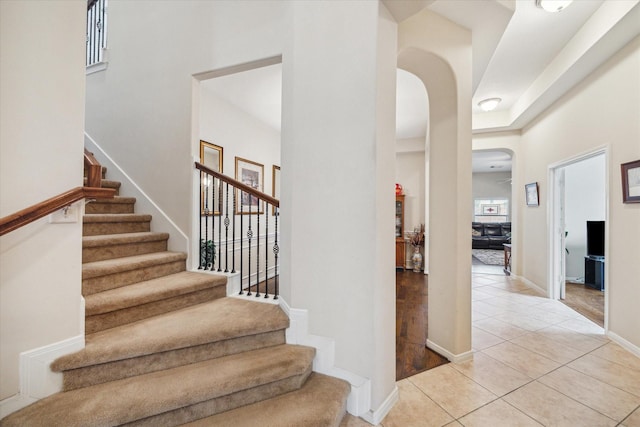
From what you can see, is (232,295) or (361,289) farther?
(232,295)

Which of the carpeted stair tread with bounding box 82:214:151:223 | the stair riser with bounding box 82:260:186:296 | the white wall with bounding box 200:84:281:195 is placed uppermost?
the white wall with bounding box 200:84:281:195

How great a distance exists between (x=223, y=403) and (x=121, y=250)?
1.68 metres

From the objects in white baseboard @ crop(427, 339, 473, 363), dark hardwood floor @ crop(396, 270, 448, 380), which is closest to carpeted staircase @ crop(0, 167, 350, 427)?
dark hardwood floor @ crop(396, 270, 448, 380)

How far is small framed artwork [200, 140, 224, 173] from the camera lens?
380 centimetres

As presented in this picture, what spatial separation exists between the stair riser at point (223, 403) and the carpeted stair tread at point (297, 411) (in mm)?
24

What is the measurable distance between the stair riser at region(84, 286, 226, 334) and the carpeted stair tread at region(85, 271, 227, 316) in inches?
1.4

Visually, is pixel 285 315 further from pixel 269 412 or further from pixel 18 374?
pixel 18 374

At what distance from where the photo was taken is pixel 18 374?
1.29 m

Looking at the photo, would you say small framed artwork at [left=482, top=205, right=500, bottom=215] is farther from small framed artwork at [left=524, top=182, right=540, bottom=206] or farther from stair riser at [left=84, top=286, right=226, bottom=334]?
stair riser at [left=84, top=286, right=226, bottom=334]

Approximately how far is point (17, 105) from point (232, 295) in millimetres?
1870

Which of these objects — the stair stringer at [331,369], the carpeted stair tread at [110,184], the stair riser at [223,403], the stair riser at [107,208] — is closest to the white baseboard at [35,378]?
the stair riser at [223,403]

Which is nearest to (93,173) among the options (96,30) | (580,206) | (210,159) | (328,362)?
(328,362)

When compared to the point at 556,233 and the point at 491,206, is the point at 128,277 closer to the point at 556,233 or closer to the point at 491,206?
the point at 556,233

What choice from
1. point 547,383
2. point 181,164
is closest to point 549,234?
point 547,383
